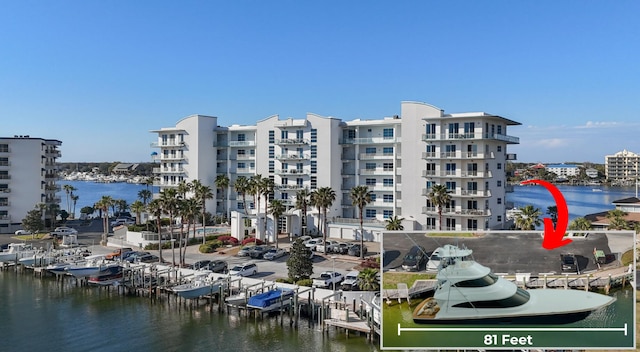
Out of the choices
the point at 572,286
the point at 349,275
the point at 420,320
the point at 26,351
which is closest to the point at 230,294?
the point at 349,275

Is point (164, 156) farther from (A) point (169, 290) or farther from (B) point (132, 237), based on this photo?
(A) point (169, 290)

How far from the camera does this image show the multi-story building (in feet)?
279

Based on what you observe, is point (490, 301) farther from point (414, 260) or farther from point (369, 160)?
point (369, 160)

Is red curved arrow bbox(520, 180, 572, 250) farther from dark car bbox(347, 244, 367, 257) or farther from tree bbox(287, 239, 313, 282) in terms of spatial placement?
dark car bbox(347, 244, 367, 257)

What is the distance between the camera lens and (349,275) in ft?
151

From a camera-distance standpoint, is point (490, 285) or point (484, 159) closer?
point (490, 285)

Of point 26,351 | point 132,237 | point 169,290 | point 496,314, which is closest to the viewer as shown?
point 496,314

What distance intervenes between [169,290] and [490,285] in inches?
1366

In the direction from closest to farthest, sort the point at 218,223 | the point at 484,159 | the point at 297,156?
the point at 484,159
the point at 297,156
the point at 218,223

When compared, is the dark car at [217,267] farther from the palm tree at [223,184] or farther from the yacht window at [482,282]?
the yacht window at [482,282]

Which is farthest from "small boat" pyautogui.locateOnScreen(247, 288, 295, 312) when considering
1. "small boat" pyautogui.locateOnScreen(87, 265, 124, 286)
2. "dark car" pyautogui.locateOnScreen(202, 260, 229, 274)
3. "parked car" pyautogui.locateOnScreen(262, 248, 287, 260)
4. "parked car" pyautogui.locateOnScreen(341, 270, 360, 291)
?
"small boat" pyautogui.locateOnScreen(87, 265, 124, 286)

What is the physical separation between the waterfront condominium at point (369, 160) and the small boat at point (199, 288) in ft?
90.4

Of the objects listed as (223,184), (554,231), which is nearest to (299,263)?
(554,231)

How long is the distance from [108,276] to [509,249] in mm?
43592
